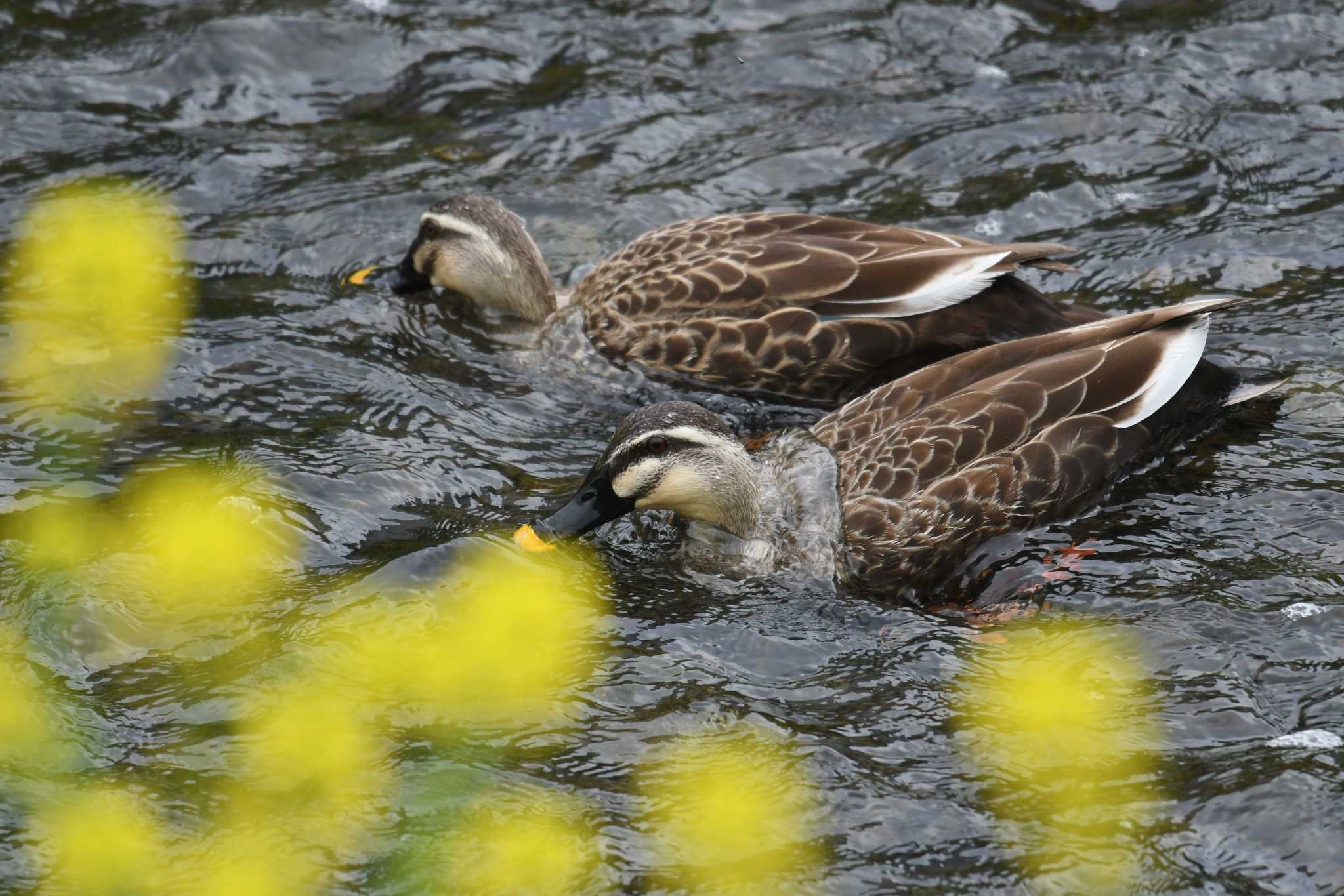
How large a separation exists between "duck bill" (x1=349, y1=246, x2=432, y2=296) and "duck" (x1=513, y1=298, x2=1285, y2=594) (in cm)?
316

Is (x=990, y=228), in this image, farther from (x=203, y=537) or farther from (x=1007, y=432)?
(x=203, y=537)

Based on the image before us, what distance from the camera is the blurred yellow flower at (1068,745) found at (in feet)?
20.0

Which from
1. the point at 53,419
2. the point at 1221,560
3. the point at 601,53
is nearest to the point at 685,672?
the point at 1221,560

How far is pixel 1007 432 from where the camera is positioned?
801 cm

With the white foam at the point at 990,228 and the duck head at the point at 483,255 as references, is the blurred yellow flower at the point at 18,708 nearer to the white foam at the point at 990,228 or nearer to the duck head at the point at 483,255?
the duck head at the point at 483,255

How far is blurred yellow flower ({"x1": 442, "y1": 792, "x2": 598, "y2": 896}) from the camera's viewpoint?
599 cm

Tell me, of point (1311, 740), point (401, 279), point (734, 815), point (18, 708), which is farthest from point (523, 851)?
point (401, 279)

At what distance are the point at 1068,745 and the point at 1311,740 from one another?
980 mm

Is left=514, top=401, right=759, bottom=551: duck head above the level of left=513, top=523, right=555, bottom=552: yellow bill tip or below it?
above

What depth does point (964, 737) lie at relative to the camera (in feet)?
22.0

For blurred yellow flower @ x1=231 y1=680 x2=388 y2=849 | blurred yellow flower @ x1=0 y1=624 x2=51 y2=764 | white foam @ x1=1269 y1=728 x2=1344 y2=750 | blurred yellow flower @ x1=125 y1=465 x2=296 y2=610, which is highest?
blurred yellow flower @ x1=125 y1=465 x2=296 y2=610

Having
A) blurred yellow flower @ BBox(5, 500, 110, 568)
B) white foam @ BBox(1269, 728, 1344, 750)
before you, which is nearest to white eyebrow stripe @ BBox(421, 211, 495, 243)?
blurred yellow flower @ BBox(5, 500, 110, 568)

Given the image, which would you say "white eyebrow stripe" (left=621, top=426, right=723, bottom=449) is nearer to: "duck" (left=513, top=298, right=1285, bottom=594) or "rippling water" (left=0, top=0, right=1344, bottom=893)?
"duck" (left=513, top=298, right=1285, bottom=594)

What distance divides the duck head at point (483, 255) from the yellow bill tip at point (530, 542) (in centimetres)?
279
